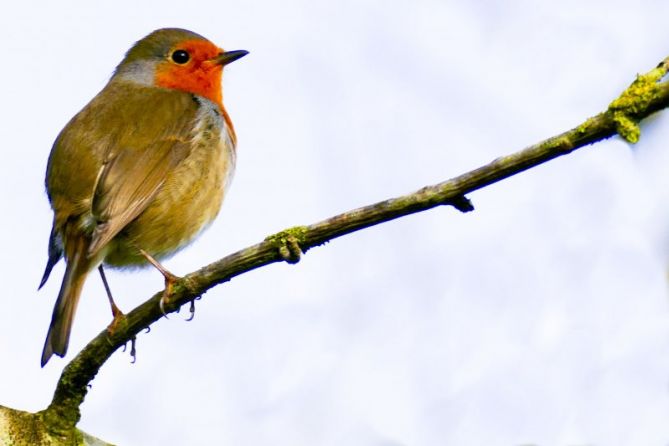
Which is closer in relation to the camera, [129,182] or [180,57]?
[129,182]

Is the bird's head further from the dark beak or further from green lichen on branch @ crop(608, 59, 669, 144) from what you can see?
green lichen on branch @ crop(608, 59, 669, 144)

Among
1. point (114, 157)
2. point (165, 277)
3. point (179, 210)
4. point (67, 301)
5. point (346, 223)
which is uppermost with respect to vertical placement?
point (114, 157)

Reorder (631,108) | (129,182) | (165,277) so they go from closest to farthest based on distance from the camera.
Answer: (631,108)
(165,277)
(129,182)

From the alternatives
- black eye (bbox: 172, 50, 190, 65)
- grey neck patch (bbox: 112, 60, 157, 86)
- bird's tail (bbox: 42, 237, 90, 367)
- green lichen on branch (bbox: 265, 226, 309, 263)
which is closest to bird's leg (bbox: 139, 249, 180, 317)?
bird's tail (bbox: 42, 237, 90, 367)

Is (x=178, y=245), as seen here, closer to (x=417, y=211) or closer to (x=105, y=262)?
(x=105, y=262)

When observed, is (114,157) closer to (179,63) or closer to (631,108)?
(179,63)

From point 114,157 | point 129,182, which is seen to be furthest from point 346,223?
point 114,157

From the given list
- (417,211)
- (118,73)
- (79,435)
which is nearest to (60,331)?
(79,435)
